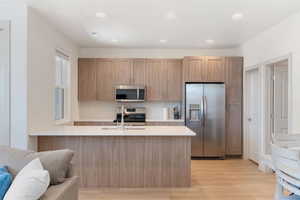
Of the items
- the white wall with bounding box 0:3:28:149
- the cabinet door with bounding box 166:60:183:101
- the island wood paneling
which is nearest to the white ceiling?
the white wall with bounding box 0:3:28:149

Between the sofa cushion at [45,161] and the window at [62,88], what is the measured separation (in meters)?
3.23

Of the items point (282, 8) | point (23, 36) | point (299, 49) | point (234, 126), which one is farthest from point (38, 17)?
point (234, 126)

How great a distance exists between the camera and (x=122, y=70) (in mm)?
6668

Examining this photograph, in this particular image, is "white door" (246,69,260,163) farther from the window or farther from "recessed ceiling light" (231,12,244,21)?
the window

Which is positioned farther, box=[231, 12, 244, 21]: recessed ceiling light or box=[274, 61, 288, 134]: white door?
box=[274, 61, 288, 134]: white door

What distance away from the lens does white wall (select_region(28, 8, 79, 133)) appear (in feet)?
13.1

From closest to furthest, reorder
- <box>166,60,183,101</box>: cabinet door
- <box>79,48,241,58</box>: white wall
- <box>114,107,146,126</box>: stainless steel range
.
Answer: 1. <box>114,107,146,126</box>: stainless steel range
2. <box>166,60,183,101</box>: cabinet door
3. <box>79,48,241,58</box>: white wall

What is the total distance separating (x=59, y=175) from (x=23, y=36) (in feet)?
7.89

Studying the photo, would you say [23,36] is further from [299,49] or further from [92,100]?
[299,49]

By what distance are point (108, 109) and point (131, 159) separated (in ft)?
10.00

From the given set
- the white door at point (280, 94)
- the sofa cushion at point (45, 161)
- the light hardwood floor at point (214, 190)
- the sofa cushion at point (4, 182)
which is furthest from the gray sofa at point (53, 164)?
the white door at point (280, 94)

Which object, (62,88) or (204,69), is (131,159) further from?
(204,69)

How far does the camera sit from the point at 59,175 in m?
2.25

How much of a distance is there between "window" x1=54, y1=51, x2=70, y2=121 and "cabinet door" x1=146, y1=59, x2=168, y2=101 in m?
1.84
